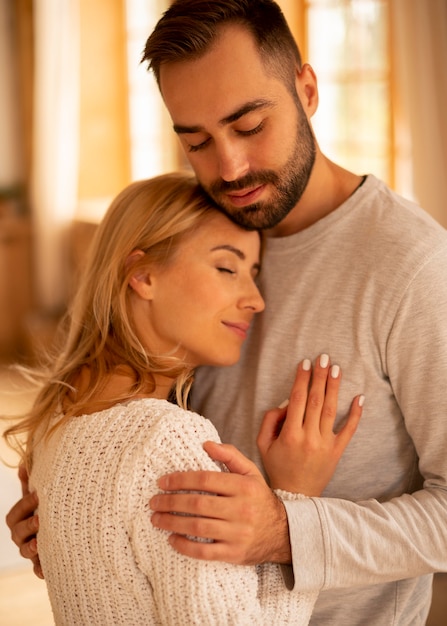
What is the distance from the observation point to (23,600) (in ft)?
9.73

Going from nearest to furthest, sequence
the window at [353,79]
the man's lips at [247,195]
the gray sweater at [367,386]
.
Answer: the gray sweater at [367,386] → the man's lips at [247,195] → the window at [353,79]

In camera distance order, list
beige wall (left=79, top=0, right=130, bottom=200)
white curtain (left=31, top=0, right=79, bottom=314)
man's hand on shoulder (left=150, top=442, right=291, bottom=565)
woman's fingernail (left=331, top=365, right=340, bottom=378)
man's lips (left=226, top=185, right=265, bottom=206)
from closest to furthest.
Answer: man's hand on shoulder (left=150, top=442, right=291, bottom=565) → woman's fingernail (left=331, top=365, right=340, bottom=378) → man's lips (left=226, top=185, right=265, bottom=206) → white curtain (left=31, top=0, right=79, bottom=314) → beige wall (left=79, top=0, right=130, bottom=200)

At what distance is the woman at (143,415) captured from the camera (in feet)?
4.24

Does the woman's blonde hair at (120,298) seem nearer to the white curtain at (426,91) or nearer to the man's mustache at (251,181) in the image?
the man's mustache at (251,181)

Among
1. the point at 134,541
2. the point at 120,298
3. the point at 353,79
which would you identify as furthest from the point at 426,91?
the point at 134,541

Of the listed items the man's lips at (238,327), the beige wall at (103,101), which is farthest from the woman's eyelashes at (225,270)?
the beige wall at (103,101)

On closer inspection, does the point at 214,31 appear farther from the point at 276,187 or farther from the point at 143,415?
the point at 143,415

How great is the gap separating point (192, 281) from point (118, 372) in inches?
9.3

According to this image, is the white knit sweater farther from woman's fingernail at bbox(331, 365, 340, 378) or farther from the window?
the window

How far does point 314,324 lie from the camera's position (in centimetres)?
157

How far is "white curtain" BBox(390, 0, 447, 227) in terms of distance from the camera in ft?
9.62

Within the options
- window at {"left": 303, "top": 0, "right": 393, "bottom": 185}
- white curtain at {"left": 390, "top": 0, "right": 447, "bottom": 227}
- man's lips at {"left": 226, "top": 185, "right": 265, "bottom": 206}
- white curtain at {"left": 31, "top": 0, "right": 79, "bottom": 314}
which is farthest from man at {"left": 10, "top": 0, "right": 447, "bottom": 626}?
white curtain at {"left": 31, "top": 0, "right": 79, "bottom": 314}

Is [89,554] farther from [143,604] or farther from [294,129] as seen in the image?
[294,129]

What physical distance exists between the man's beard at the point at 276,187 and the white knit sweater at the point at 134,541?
46 centimetres
